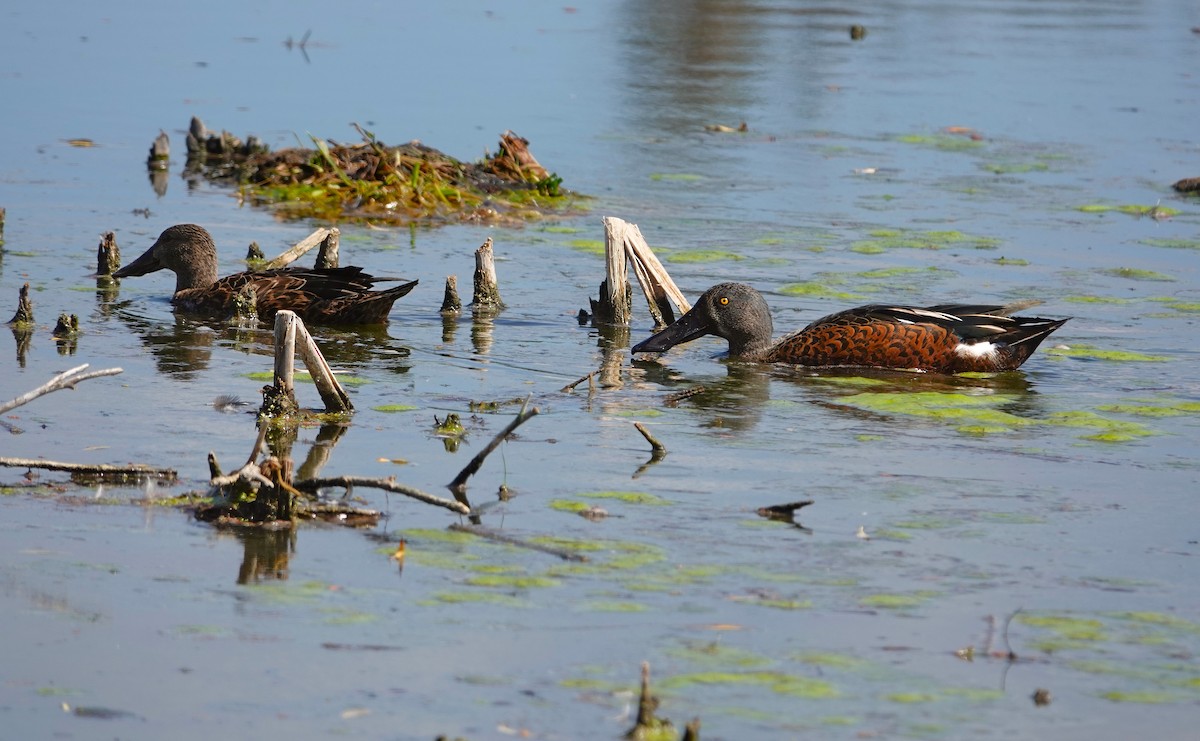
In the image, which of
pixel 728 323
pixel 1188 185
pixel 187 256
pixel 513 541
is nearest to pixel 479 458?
pixel 513 541

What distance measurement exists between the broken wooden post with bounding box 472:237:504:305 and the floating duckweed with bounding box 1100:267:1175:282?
4904 mm

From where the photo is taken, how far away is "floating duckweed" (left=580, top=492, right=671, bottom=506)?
7398 mm

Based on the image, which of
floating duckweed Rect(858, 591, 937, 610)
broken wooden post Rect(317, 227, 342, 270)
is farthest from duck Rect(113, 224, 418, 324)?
floating duckweed Rect(858, 591, 937, 610)

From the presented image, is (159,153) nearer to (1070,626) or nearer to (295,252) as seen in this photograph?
(295,252)

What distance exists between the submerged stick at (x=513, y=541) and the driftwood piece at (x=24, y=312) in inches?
179

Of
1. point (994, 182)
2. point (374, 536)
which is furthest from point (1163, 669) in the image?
point (994, 182)

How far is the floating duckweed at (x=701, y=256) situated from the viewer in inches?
531

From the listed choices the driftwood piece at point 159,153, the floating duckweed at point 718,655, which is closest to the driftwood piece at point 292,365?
the floating duckweed at point 718,655

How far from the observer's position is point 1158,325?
11.8 m

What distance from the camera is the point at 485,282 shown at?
11656 mm

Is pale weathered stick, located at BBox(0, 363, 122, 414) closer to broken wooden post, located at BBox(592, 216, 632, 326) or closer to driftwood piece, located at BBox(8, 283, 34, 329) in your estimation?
driftwood piece, located at BBox(8, 283, 34, 329)

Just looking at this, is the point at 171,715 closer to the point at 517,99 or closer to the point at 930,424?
the point at 930,424

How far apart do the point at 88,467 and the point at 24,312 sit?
380cm

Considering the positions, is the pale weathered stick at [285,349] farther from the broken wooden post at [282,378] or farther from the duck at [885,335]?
the duck at [885,335]
